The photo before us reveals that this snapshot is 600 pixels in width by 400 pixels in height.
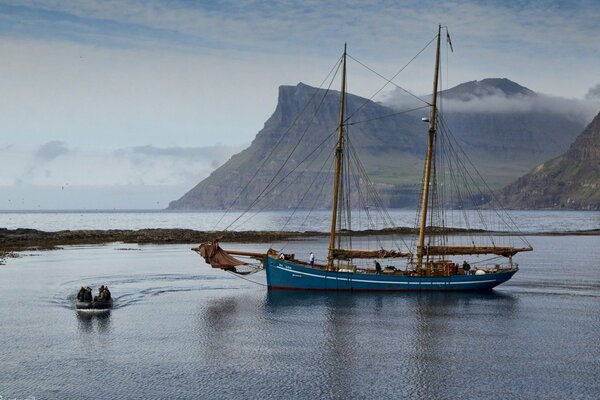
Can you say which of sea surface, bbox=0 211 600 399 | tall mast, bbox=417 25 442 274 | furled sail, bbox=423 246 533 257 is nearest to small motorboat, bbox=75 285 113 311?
sea surface, bbox=0 211 600 399

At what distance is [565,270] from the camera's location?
103m

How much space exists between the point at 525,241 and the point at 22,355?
151913 mm

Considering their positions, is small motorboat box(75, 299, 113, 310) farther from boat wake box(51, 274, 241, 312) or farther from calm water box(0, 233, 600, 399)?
boat wake box(51, 274, 241, 312)

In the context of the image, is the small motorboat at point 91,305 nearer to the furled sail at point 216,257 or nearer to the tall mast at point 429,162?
the furled sail at point 216,257

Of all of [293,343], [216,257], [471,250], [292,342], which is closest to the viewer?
[293,343]

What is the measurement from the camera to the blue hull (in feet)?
243

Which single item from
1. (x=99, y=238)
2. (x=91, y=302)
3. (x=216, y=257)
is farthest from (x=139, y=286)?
(x=99, y=238)

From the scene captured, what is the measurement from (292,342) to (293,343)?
35 cm

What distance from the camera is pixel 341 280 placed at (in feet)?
245

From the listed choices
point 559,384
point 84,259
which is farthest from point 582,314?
point 84,259

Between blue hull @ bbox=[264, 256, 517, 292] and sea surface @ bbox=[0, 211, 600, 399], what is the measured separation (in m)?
1.09

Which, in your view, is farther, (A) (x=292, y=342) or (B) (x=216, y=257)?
(B) (x=216, y=257)

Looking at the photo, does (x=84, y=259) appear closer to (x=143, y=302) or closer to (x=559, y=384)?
(x=143, y=302)

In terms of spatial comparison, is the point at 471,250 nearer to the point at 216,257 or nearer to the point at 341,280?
the point at 341,280
